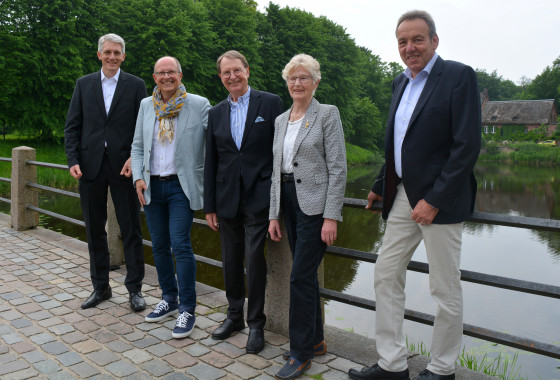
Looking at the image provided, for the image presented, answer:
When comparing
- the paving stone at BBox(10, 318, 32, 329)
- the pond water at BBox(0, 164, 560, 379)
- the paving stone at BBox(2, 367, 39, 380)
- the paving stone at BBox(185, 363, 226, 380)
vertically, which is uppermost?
the paving stone at BBox(185, 363, 226, 380)

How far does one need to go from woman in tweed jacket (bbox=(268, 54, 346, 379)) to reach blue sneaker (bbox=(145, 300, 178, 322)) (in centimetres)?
142

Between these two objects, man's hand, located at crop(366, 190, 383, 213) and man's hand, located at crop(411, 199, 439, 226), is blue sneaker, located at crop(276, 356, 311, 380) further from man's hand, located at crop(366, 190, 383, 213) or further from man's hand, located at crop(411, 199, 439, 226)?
man's hand, located at crop(411, 199, 439, 226)

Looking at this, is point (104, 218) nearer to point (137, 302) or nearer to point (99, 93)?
point (137, 302)

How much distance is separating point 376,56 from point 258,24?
98.9 ft

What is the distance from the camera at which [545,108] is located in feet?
247

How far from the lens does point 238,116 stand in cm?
385

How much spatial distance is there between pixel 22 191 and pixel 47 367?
524cm

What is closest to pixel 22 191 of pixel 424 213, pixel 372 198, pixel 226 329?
pixel 226 329

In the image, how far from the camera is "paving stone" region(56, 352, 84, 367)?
3567 millimetres

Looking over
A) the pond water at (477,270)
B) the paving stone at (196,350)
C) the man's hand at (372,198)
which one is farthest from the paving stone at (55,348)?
the pond water at (477,270)

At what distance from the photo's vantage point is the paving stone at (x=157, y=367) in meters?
3.43

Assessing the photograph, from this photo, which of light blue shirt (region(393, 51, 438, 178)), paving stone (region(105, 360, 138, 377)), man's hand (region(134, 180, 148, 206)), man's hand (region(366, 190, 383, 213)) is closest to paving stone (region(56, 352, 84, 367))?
paving stone (region(105, 360, 138, 377))

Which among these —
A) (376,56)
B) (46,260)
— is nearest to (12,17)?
(46,260)

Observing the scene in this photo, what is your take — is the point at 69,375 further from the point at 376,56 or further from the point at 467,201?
the point at 376,56
